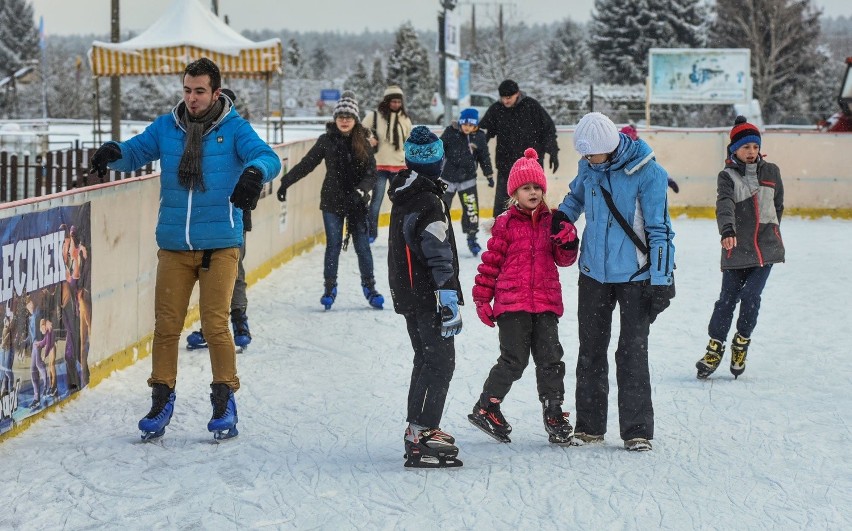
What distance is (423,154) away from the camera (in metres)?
4.74

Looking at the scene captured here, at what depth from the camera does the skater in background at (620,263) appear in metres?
4.88

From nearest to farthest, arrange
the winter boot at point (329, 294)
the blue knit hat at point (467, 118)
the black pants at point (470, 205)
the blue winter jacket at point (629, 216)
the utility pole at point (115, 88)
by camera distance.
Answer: the blue winter jacket at point (629, 216) < the winter boot at point (329, 294) < the blue knit hat at point (467, 118) < the black pants at point (470, 205) < the utility pole at point (115, 88)

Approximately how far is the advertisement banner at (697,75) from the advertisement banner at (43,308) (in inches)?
856

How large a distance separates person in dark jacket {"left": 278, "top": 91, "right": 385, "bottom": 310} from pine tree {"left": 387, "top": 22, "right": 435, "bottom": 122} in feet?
173

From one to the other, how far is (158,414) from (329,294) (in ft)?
12.6

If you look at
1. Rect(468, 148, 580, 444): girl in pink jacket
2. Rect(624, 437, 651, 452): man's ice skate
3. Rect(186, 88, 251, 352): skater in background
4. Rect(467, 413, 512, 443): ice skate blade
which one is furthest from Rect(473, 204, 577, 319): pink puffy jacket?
Rect(186, 88, 251, 352): skater in background

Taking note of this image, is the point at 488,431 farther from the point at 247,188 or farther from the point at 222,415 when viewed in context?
the point at 247,188

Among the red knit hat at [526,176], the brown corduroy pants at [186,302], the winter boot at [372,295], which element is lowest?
the winter boot at [372,295]

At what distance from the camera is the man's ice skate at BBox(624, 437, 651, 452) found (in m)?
5.05

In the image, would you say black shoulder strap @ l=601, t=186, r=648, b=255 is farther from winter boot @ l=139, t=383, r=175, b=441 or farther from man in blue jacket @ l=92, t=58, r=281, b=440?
winter boot @ l=139, t=383, r=175, b=441

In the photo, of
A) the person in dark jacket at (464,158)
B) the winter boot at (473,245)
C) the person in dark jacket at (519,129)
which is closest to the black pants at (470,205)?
the person in dark jacket at (464,158)

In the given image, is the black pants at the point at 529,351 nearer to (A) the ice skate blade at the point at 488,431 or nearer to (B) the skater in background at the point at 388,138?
(A) the ice skate blade at the point at 488,431

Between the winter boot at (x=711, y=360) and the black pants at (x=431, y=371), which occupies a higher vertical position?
the black pants at (x=431, y=371)

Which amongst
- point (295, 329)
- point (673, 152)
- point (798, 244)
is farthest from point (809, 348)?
point (673, 152)
